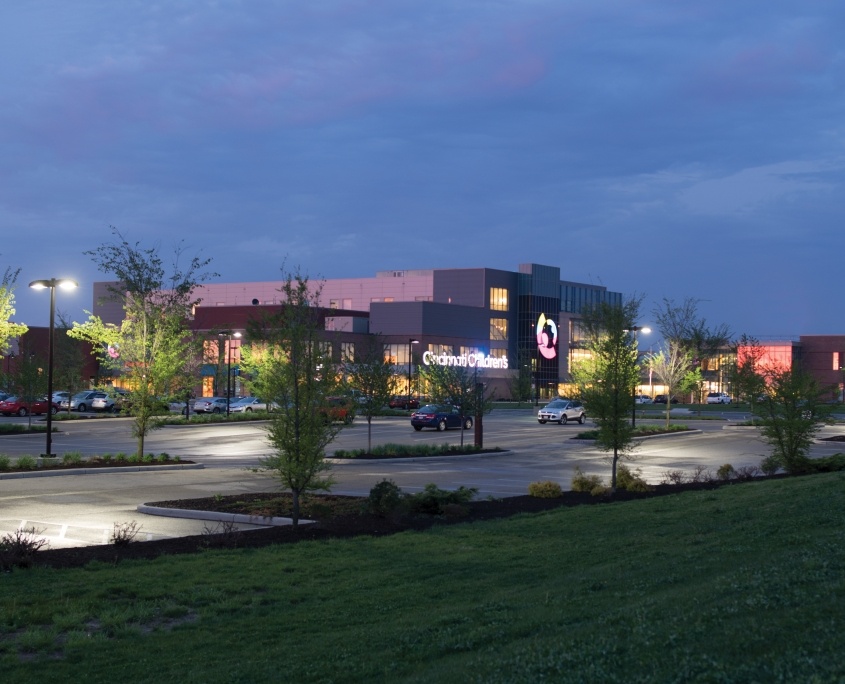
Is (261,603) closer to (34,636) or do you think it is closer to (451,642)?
(34,636)

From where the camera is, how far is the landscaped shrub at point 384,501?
15.8m

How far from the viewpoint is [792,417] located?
24.0 m

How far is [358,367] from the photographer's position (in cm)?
3556

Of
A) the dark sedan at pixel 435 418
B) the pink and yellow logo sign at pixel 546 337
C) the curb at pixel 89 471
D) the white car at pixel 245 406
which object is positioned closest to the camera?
the curb at pixel 89 471

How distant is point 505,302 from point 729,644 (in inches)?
4426

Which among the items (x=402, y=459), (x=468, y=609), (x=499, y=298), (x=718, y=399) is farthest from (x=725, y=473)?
(x=499, y=298)

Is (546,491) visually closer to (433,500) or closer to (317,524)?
(433,500)

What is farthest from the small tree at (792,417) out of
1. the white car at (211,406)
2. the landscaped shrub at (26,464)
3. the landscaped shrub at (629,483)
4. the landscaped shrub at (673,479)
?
the white car at (211,406)

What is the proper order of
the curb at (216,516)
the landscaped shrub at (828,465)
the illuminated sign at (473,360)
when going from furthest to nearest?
1. the illuminated sign at (473,360)
2. the landscaped shrub at (828,465)
3. the curb at (216,516)

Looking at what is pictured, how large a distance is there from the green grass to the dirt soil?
660mm

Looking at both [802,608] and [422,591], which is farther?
[422,591]

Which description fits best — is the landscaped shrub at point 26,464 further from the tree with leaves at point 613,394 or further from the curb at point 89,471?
the tree with leaves at point 613,394

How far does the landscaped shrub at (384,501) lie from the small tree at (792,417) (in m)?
12.5

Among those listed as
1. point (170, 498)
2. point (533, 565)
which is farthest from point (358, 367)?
point (533, 565)
